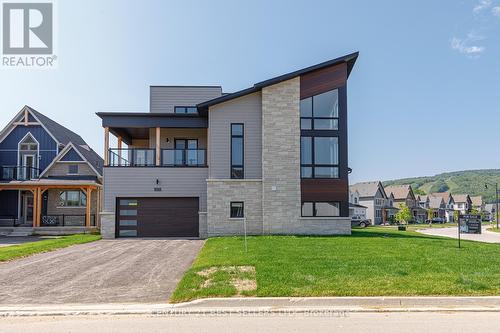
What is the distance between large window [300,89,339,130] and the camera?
853 inches

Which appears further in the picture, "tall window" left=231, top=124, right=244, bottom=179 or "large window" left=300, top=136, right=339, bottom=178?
"tall window" left=231, top=124, right=244, bottom=179

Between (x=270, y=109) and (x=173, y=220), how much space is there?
26.9ft

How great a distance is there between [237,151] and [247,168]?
3.60ft

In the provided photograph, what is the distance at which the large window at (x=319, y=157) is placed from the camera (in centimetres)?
2133

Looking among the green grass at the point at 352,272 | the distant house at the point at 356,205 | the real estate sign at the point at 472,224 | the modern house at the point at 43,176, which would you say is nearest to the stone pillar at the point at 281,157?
Result: the green grass at the point at 352,272

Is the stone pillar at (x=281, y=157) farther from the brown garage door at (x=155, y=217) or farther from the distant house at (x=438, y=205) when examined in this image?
the distant house at (x=438, y=205)

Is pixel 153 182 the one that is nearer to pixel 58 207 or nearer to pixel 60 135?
pixel 58 207

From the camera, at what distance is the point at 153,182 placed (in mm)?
21953

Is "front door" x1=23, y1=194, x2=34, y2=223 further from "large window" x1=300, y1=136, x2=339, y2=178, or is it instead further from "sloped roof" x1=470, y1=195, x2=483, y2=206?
"sloped roof" x1=470, y1=195, x2=483, y2=206

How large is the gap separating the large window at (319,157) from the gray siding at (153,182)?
218 inches

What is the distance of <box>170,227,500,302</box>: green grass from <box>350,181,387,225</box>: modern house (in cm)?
5561

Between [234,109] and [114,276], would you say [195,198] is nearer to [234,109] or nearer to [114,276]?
[234,109]

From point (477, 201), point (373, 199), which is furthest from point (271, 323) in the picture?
point (477, 201)

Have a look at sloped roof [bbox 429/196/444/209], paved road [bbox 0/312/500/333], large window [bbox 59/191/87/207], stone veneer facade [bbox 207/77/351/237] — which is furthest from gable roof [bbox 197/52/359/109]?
sloped roof [bbox 429/196/444/209]
